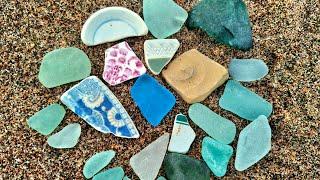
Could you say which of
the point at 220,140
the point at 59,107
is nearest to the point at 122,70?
the point at 59,107

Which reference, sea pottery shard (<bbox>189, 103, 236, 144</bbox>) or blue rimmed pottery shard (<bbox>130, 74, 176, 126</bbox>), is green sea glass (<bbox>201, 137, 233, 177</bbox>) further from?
blue rimmed pottery shard (<bbox>130, 74, 176, 126</bbox>)

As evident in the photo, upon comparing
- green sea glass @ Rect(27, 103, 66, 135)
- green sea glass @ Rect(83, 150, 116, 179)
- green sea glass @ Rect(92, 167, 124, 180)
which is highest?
green sea glass @ Rect(27, 103, 66, 135)

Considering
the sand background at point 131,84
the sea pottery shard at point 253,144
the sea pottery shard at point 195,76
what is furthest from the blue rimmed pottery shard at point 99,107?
the sea pottery shard at point 253,144

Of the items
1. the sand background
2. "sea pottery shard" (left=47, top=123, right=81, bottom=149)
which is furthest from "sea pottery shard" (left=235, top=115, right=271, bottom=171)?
"sea pottery shard" (left=47, top=123, right=81, bottom=149)

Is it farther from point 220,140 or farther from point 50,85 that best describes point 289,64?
point 50,85

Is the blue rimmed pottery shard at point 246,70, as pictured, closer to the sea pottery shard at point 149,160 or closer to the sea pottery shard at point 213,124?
the sea pottery shard at point 213,124
